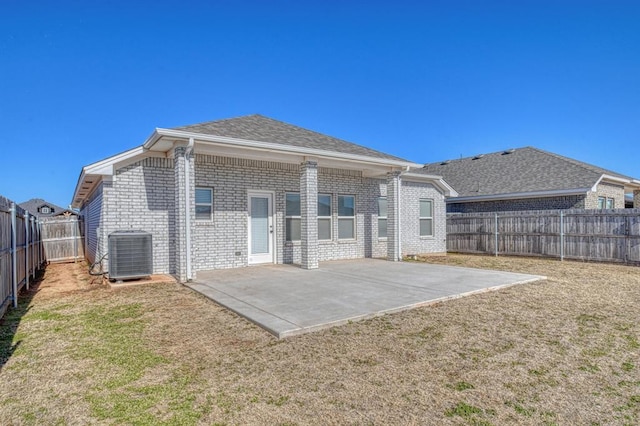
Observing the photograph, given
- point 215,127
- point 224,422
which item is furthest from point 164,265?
point 224,422

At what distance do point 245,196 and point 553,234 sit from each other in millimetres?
11593

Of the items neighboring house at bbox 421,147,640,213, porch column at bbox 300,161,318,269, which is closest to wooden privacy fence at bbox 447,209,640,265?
neighboring house at bbox 421,147,640,213

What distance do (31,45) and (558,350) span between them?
53.4ft

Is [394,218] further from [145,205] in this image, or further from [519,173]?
[519,173]

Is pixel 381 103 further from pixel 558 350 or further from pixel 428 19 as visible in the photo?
pixel 558 350

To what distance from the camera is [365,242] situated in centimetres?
1291

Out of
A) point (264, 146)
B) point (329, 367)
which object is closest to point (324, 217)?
point (264, 146)

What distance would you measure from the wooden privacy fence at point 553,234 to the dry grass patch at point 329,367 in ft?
24.2

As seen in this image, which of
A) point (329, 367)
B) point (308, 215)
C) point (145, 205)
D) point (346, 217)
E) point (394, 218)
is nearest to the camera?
point (329, 367)

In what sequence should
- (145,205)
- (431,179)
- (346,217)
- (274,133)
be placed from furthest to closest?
(431,179) < (346,217) < (274,133) < (145,205)

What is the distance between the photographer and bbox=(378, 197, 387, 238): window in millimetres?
13320

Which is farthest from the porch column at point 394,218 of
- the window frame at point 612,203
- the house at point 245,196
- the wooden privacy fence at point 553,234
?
the window frame at point 612,203

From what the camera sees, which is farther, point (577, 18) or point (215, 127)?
point (577, 18)

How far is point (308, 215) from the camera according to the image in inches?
386
